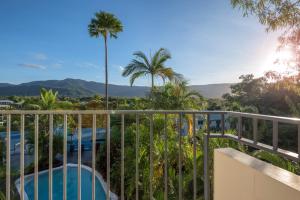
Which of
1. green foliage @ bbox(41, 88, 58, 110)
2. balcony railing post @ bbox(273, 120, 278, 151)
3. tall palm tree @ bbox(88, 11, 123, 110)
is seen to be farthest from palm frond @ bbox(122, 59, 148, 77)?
balcony railing post @ bbox(273, 120, 278, 151)

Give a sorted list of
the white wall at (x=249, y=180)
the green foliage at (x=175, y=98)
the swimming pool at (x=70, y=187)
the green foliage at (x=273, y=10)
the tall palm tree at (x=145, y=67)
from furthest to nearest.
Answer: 1. the tall palm tree at (x=145, y=67)
2. the green foliage at (x=175, y=98)
3. the swimming pool at (x=70, y=187)
4. the green foliage at (x=273, y=10)
5. the white wall at (x=249, y=180)

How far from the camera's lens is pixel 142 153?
206 inches

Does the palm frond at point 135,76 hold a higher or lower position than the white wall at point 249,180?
higher

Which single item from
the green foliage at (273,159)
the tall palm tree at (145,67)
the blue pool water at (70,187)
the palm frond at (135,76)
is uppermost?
the tall palm tree at (145,67)

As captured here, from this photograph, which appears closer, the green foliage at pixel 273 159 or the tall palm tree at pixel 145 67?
the green foliage at pixel 273 159

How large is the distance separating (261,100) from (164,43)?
7.00 meters

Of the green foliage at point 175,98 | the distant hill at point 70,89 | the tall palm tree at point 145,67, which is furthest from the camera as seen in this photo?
the distant hill at point 70,89

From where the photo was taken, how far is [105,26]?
17.5 m

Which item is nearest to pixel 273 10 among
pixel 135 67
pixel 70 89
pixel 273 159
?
pixel 273 159

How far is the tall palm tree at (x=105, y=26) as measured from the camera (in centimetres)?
1734

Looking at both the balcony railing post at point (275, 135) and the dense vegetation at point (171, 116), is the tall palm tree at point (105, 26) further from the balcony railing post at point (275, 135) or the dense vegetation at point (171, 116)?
the balcony railing post at point (275, 135)

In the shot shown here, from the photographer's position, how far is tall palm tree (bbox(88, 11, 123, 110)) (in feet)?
56.9

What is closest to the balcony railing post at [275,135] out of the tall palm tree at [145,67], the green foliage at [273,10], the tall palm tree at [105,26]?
the green foliage at [273,10]

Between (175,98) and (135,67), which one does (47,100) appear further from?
(175,98)
